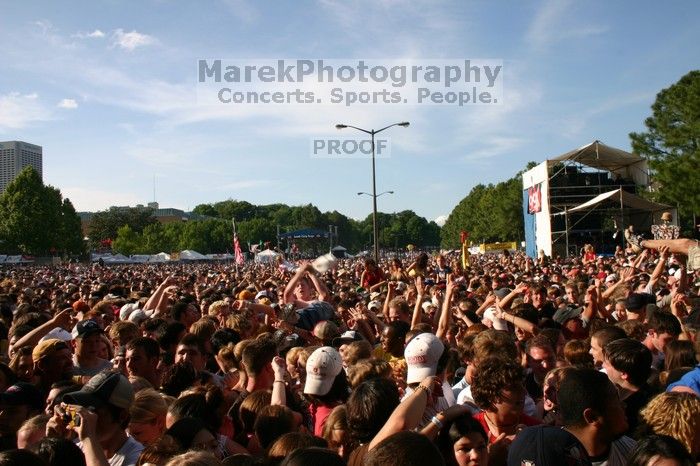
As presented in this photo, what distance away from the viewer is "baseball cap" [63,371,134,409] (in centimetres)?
345

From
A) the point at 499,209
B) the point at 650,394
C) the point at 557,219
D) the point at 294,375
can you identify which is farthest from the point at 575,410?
the point at 499,209

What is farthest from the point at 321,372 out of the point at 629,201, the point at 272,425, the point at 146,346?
the point at 629,201

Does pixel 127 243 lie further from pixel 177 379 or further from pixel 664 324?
pixel 664 324

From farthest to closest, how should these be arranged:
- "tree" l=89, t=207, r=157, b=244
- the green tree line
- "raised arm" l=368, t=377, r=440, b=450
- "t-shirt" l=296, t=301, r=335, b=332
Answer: "tree" l=89, t=207, r=157, b=244 → the green tree line → "t-shirt" l=296, t=301, r=335, b=332 → "raised arm" l=368, t=377, r=440, b=450

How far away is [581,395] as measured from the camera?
2957 millimetres

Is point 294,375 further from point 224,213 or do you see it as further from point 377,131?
point 224,213

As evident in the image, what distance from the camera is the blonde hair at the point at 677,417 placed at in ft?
9.97

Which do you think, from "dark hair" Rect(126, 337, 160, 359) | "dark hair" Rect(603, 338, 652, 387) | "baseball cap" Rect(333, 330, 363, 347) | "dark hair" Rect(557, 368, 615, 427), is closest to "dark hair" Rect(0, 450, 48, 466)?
"dark hair" Rect(557, 368, 615, 427)

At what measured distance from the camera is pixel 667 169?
33.7 meters

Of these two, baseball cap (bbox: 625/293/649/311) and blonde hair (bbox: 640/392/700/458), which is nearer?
blonde hair (bbox: 640/392/700/458)

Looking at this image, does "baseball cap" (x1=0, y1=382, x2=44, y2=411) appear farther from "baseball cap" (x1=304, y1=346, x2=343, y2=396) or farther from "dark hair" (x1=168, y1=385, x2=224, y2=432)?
"baseball cap" (x1=304, y1=346, x2=343, y2=396)

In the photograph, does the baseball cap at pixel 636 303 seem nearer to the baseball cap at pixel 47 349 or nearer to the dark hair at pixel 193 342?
the dark hair at pixel 193 342

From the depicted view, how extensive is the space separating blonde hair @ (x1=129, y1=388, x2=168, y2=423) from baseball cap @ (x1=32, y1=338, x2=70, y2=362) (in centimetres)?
177

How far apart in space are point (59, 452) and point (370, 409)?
1.50 meters
